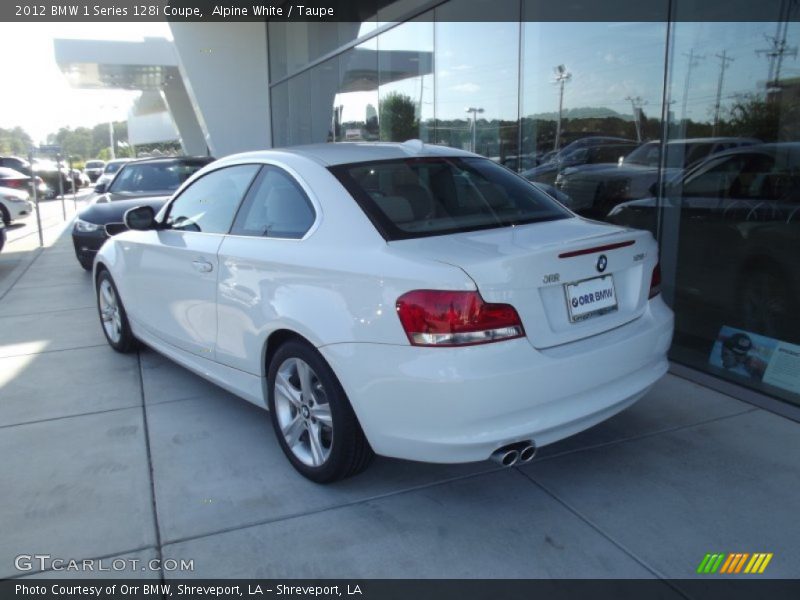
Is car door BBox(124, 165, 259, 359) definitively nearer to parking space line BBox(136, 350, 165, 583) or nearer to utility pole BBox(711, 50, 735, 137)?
parking space line BBox(136, 350, 165, 583)

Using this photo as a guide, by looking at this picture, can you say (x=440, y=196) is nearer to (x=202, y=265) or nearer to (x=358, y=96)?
(x=202, y=265)

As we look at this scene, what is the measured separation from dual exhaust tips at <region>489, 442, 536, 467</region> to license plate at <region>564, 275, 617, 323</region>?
0.57 m

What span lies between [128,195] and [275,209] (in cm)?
681

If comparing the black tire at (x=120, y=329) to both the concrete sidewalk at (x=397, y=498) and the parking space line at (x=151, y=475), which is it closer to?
the parking space line at (x=151, y=475)

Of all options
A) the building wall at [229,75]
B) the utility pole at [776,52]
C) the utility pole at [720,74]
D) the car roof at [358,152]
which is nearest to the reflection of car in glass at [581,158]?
the utility pole at [720,74]

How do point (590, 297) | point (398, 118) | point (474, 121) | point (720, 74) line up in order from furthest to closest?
point (398, 118) → point (474, 121) → point (720, 74) → point (590, 297)

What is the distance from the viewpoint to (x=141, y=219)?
4.75 m

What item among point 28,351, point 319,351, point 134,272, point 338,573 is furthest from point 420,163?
point 28,351

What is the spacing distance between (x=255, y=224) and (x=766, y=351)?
11.2 ft

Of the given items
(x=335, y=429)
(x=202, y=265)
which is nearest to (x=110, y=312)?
(x=202, y=265)

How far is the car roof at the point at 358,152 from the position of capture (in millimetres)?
Result: 3684

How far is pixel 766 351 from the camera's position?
15.0 ft

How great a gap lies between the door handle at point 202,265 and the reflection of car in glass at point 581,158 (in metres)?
3.61

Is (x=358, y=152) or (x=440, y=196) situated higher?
(x=358, y=152)
